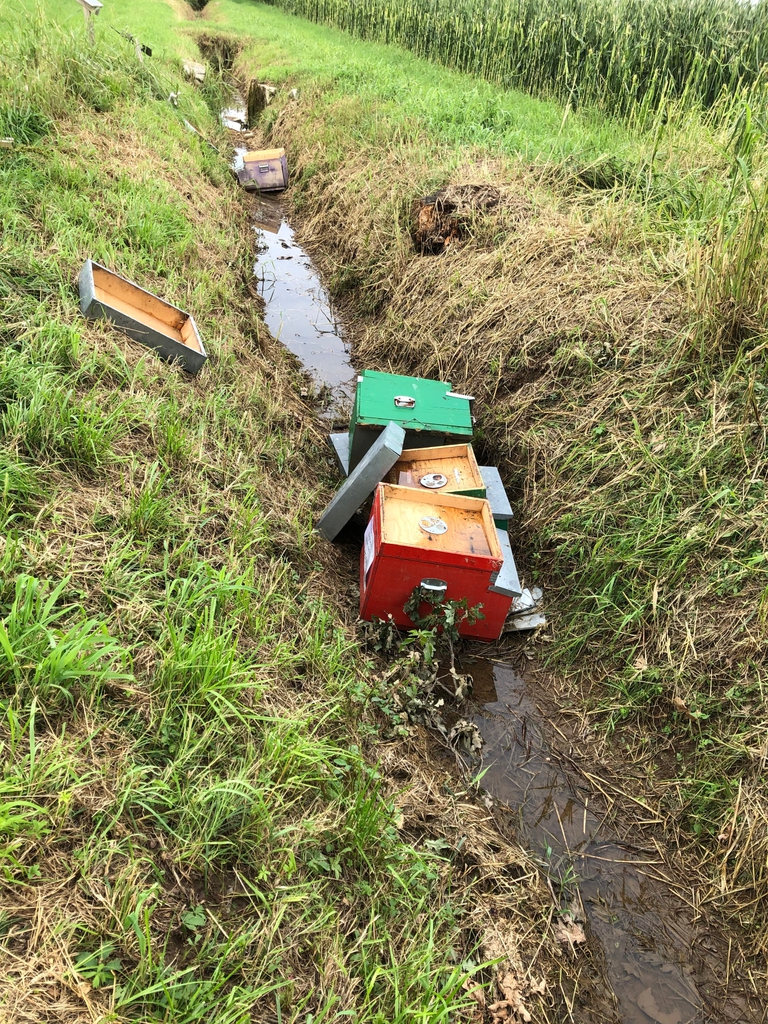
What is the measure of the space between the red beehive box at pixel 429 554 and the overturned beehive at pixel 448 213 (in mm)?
3236

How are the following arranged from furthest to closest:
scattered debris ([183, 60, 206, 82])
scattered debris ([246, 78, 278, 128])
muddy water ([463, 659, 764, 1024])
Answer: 1. scattered debris ([246, 78, 278, 128])
2. scattered debris ([183, 60, 206, 82])
3. muddy water ([463, 659, 764, 1024])

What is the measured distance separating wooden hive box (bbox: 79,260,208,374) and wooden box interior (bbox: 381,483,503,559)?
1.54 metres

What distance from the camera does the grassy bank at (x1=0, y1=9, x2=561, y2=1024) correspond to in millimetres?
1621

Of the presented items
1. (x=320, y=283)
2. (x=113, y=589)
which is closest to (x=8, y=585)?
(x=113, y=589)

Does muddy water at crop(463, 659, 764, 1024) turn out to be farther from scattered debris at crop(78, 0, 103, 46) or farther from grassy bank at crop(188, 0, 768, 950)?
scattered debris at crop(78, 0, 103, 46)

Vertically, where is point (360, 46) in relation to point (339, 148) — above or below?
above

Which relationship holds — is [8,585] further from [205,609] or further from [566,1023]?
[566,1023]

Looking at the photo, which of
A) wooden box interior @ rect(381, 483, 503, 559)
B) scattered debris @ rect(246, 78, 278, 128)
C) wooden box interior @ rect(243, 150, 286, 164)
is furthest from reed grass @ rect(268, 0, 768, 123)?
wooden box interior @ rect(381, 483, 503, 559)

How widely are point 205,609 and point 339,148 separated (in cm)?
787

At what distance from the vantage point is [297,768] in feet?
7.18

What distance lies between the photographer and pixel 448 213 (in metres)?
5.89

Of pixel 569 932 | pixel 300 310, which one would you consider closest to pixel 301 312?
pixel 300 310

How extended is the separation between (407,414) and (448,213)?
2930 mm

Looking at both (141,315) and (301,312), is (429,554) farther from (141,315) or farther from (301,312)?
(301,312)
